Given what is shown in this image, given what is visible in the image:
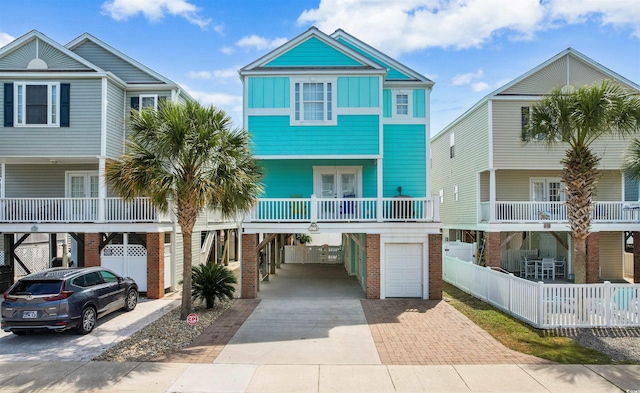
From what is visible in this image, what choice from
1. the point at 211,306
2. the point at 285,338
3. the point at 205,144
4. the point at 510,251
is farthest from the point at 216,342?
the point at 510,251

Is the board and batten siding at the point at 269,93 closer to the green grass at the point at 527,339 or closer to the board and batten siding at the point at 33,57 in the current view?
the board and batten siding at the point at 33,57

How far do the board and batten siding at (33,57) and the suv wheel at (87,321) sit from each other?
1057cm

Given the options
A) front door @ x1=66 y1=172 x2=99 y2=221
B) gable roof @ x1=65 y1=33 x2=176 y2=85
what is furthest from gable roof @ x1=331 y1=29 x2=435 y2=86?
front door @ x1=66 y1=172 x2=99 y2=221

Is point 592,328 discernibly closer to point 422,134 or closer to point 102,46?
point 422,134

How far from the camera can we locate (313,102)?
1633 centimetres

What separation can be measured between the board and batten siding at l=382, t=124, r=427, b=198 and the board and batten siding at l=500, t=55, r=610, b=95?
5.52 metres

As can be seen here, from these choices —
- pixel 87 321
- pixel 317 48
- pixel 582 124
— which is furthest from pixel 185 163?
pixel 582 124

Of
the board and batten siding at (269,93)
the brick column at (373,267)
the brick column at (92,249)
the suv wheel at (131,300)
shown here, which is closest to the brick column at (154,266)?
the suv wheel at (131,300)

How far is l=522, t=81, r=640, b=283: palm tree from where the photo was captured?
11.6 m

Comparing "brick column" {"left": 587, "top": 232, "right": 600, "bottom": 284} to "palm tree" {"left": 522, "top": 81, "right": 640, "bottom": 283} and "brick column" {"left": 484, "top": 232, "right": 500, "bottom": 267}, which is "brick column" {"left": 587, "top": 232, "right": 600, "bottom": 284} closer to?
"brick column" {"left": 484, "top": 232, "right": 500, "bottom": 267}

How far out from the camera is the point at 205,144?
36.6ft

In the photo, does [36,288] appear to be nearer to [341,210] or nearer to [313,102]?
[341,210]

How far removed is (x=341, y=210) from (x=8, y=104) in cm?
1360

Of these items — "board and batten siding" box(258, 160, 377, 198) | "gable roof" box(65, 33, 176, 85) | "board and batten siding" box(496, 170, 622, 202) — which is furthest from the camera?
"board and batten siding" box(496, 170, 622, 202)
